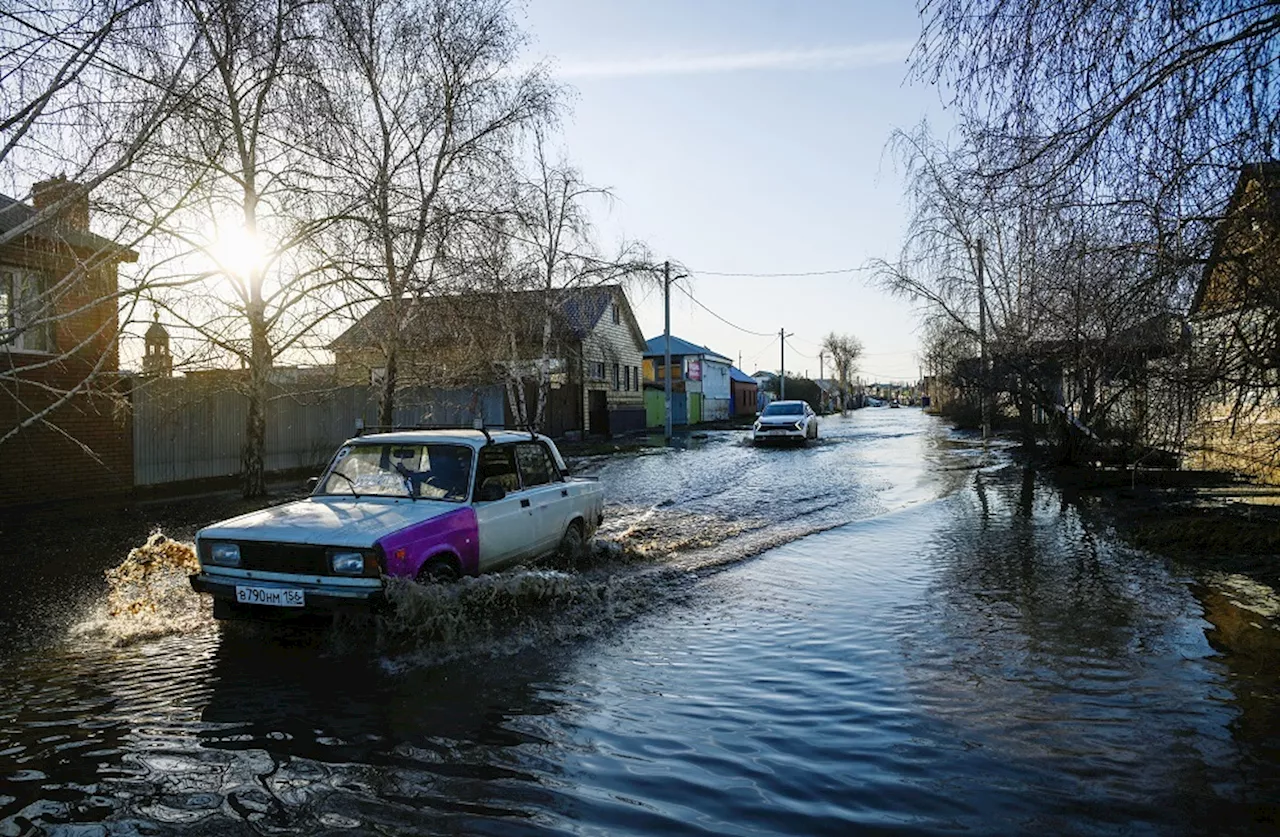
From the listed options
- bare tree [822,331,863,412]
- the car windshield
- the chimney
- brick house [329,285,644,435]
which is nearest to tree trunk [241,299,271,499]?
brick house [329,285,644,435]

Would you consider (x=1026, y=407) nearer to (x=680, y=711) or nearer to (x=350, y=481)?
(x=350, y=481)

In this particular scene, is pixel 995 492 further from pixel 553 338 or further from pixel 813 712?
pixel 553 338

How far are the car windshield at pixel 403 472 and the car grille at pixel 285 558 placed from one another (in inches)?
45.6

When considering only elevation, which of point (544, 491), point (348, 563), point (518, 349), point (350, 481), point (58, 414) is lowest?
point (348, 563)

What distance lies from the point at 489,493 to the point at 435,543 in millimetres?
884

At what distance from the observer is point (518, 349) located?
27.0 meters

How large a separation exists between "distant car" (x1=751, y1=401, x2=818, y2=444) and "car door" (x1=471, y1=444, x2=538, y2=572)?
23.7m

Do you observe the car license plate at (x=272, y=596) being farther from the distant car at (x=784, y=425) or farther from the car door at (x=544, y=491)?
the distant car at (x=784, y=425)

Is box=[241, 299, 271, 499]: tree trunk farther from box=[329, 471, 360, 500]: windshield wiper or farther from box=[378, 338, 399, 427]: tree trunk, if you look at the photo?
box=[329, 471, 360, 500]: windshield wiper

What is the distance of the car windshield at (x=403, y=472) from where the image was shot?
700 cm

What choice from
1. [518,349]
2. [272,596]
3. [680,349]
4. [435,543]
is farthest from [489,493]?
[680,349]

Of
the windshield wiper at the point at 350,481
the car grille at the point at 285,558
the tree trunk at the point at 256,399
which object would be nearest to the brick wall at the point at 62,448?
the tree trunk at the point at 256,399

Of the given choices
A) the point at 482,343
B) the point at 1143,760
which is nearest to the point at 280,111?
the point at 482,343

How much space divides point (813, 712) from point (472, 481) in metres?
3.53
